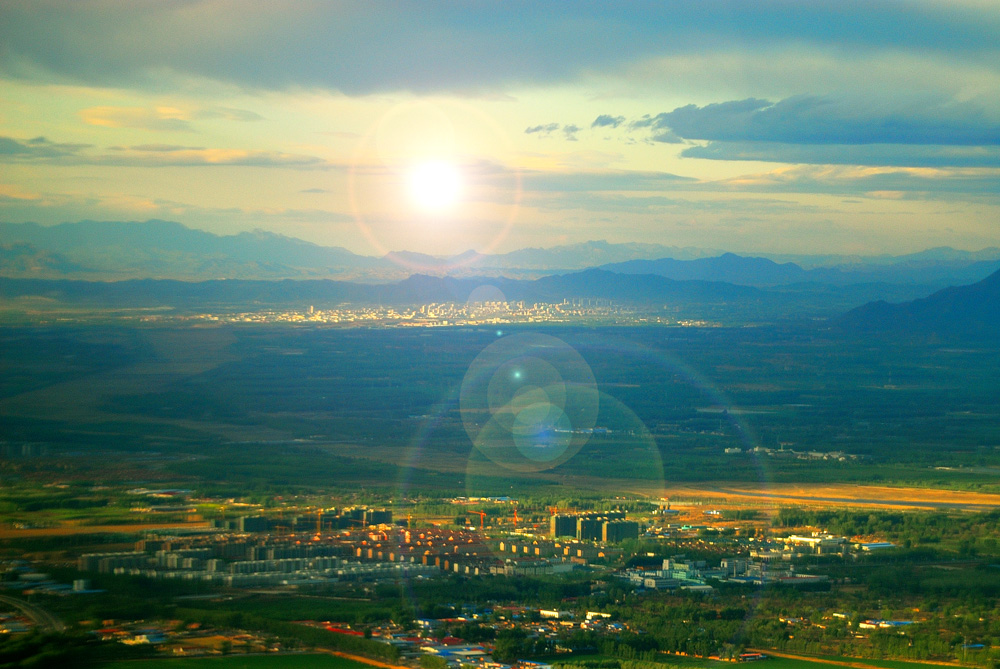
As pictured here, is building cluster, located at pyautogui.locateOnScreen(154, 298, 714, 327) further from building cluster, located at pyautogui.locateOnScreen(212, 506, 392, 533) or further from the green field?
the green field

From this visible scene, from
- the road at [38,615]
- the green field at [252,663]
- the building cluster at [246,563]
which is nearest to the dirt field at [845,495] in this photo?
the building cluster at [246,563]

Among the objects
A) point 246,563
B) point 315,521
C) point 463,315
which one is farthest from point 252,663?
point 463,315

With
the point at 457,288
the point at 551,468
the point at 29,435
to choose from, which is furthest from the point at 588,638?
the point at 457,288

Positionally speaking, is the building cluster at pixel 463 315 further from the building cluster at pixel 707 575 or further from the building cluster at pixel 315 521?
the building cluster at pixel 707 575

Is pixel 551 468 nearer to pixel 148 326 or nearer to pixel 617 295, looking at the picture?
pixel 148 326

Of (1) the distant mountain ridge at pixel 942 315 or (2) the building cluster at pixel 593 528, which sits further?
(1) the distant mountain ridge at pixel 942 315

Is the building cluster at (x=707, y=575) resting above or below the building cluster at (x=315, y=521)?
below
